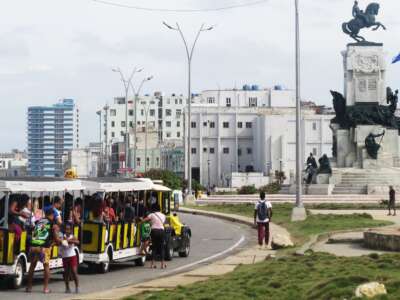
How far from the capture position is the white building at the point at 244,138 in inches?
5522

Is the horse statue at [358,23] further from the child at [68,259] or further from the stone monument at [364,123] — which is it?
the child at [68,259]

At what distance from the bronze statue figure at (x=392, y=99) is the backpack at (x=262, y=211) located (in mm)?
45553

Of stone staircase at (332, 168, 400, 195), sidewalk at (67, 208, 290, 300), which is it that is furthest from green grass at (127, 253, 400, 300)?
stone staircase at (332, 168, 400, 195)

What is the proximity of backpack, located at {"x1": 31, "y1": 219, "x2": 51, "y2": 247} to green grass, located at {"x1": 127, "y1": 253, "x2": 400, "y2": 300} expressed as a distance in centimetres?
273

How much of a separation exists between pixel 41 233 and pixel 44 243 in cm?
19

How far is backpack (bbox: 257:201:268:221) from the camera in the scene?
30.3m

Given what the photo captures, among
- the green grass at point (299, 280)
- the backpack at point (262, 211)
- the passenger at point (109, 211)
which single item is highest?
the passenger at point (109, 211)

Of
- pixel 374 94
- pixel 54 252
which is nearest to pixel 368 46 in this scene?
pixel 374 94

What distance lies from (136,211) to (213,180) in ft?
394

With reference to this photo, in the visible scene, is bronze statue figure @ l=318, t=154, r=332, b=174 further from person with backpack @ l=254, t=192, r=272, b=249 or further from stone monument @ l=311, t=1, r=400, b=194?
person with backpack @ l=254, t=192, r=272, b=249

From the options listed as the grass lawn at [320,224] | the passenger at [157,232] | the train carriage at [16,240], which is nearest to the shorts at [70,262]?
the train carriage at [16,240]

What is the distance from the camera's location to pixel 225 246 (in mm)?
32844

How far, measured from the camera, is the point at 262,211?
30.5 m

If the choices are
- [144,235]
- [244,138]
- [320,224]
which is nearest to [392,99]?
[320,224]
